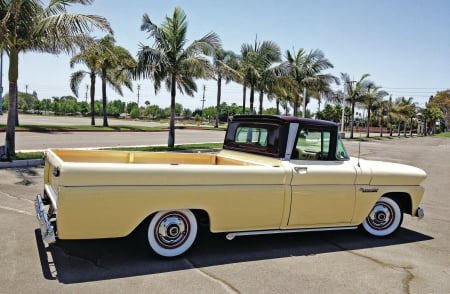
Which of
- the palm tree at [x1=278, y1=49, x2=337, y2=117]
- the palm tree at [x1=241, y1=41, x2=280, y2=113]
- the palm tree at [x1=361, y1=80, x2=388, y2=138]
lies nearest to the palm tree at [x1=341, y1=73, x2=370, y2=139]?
the palm tree at [x1=361, y1=80, x2=388, y2=138]

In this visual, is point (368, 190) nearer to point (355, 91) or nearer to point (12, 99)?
point (12, 99)

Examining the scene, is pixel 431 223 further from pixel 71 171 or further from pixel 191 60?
pixel 191 60

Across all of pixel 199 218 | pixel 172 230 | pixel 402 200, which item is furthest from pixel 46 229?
pixel 402 200

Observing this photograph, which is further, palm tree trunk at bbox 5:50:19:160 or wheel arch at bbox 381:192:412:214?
A: palm tree trunk at bbox 5:50:19:160

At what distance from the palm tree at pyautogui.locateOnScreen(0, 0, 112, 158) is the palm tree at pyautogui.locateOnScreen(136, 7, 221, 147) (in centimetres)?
428

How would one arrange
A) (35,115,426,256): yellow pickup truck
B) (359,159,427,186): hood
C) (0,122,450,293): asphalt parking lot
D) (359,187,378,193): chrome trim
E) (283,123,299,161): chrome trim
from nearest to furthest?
1. (0,122,450,293): asphalt parking lot
2. (35,115,426,256): yellow pickup truck
3. (283,123,299,161): chrome trim
4. (359,187,378,193): chrome trim
5. (359,159,427,186): hood

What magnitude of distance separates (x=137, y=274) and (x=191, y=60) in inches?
533

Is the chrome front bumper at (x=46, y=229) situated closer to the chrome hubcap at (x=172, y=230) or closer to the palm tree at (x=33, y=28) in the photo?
the chrome hubcap at (x=172, y=230)

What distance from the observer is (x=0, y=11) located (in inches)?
471

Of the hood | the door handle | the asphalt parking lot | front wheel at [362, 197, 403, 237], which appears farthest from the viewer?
front wheel at [362, 197, 403, 237]

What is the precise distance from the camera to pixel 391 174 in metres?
5.57

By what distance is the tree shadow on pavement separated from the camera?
4062mm

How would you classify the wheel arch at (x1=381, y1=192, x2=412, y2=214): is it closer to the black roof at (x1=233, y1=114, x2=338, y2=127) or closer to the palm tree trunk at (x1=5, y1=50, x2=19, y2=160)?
the black roof at (x1=233, y1=114, x2=338, y2=127)

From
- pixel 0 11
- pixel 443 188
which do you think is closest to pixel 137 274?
→ pixel 443 188
